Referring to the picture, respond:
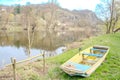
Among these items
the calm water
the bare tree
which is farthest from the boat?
the bare tree

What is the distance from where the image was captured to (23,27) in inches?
2138

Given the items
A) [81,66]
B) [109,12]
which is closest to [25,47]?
[109,12]

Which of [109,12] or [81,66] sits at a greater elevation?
[109,12]

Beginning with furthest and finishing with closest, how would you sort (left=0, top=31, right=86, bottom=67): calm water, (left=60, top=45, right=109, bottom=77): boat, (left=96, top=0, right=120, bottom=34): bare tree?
1. (left=96, top=0, right=120, bottom=34): bare tree
2. (left=0, top=31, right=86, bottom=67): calm water
3. (left=60, top=45, right=109, bottom=77): boat

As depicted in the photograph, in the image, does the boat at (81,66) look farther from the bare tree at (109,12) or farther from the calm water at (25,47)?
the bare tree at (109,12)

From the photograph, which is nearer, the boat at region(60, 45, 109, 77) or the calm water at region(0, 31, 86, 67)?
the boat at region(60, 45, 109, 77)

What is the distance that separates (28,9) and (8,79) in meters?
18.9

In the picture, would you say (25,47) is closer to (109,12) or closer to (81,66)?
(109,12)

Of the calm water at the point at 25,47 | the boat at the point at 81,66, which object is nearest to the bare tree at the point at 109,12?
the calm water at the point at 25,47

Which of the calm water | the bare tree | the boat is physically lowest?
the calm water

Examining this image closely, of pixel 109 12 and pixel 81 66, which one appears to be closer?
pixel 81 66

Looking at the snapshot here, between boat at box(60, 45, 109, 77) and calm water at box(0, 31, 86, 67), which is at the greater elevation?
boat at box(60, 45, 109, 77)

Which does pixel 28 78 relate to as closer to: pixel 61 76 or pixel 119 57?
pixel 61 76

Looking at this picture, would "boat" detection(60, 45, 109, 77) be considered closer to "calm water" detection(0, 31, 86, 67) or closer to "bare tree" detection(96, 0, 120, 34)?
"calm water" detection(0, 31, 86, 67)
